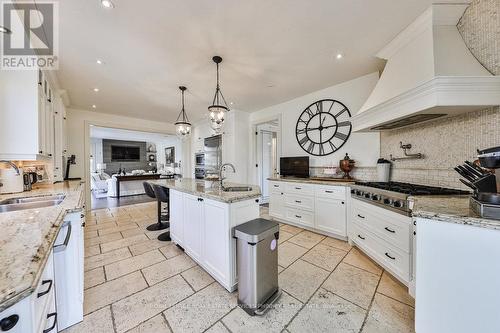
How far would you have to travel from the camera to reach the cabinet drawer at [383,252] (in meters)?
1.77

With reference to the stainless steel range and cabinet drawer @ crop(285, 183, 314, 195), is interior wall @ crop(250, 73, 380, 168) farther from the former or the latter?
the stainless steel range

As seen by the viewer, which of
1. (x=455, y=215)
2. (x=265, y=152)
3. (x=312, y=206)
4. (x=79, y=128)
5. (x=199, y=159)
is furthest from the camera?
(x=199, y=159)

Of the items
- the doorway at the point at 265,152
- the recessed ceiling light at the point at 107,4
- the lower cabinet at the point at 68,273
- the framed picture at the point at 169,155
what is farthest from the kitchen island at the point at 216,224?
the framed picture at the point at 169,155

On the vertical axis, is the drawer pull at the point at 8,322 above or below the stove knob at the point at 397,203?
below

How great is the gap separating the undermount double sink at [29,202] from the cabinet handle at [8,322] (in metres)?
1.86

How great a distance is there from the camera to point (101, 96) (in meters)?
3.90

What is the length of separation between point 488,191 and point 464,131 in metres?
1.13

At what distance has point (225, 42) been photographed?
2.20m

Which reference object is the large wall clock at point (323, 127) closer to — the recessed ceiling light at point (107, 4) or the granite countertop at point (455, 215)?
the granite countertop at point (455, 215)

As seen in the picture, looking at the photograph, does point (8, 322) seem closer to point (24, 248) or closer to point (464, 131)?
point (24, 248)

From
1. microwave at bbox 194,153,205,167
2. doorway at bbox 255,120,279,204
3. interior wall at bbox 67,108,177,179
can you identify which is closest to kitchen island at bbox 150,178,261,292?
Answer: doorway at bbox 255,120,279,204

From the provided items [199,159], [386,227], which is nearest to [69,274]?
[386,227]

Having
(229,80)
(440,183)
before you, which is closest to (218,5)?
(229,80)

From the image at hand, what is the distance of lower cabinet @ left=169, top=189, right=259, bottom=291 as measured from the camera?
5.74ft
